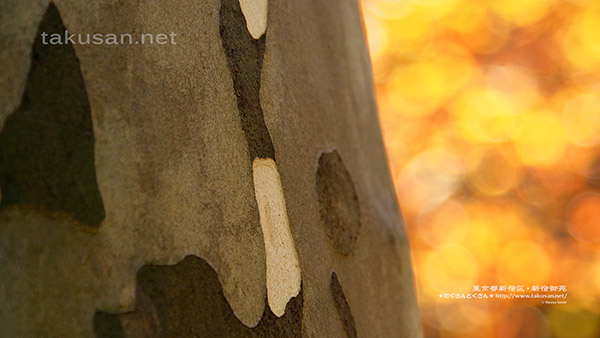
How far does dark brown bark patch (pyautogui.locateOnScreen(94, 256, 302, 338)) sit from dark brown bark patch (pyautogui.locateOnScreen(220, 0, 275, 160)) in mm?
96

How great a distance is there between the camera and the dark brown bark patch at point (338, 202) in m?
0.45

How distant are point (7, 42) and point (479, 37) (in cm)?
331

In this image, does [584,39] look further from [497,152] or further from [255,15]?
[255,15]

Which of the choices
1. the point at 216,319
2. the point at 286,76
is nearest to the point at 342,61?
the point at 286,76

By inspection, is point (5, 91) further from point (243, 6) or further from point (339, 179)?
point (339, 179)

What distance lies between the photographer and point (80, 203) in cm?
33

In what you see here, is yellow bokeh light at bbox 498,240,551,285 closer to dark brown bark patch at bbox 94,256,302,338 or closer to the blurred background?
the blurred background

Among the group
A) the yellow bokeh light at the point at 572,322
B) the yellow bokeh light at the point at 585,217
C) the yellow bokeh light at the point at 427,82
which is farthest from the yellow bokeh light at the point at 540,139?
the yellow bokeh light at the point at 572,322

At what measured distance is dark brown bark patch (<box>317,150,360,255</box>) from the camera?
0.45 m

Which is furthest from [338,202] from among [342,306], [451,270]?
[451,270]

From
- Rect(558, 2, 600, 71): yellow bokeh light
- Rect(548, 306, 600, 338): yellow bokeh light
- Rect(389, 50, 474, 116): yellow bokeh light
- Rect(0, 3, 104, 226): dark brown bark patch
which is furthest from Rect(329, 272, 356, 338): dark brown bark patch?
Rect(558, 2, 600, 71): yellow bokeh light

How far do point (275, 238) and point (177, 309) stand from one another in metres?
0.09

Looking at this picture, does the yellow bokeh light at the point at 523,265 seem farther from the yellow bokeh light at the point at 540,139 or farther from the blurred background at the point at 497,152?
the yellow bokeh light at the point at 540,139

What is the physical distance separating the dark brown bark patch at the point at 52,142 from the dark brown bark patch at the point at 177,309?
6 cm
